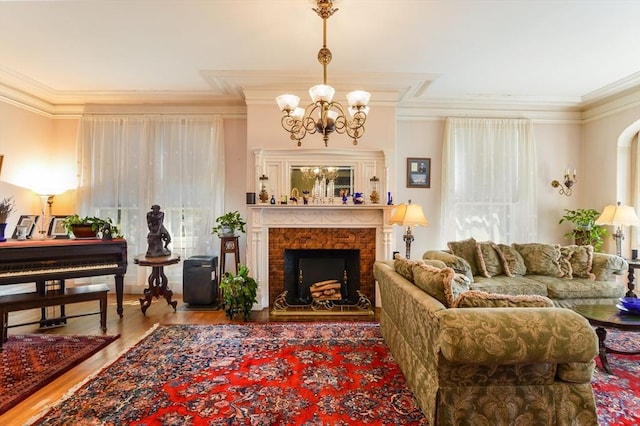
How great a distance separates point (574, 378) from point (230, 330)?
2.95 meters

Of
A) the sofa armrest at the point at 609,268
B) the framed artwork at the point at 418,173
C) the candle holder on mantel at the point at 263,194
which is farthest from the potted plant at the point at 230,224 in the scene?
the sofa armrest at the point at 609,268

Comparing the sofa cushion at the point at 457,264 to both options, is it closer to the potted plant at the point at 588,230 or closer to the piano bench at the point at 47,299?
the potted plant at the point at 588,230

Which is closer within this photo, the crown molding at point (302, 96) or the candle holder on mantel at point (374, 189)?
the crown molding at point (302, 96)

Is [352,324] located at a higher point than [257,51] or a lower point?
lower

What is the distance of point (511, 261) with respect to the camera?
404 cm

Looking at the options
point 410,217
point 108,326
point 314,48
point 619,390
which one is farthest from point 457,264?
point 108,326

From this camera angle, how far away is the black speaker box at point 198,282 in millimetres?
4355

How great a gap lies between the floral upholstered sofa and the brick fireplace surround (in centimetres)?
89

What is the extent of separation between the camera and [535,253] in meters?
4.11

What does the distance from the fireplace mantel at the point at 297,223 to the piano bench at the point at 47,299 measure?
1.70 metres

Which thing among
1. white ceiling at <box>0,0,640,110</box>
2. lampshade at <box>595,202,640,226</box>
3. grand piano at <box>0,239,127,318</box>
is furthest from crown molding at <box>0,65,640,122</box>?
grand piano at <box>0,239,127,318</box>

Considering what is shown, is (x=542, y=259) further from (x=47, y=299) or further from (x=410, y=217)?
(x=47, y=299)

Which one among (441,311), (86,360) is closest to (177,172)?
(86,360)

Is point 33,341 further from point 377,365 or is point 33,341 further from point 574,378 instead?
point 574,378
